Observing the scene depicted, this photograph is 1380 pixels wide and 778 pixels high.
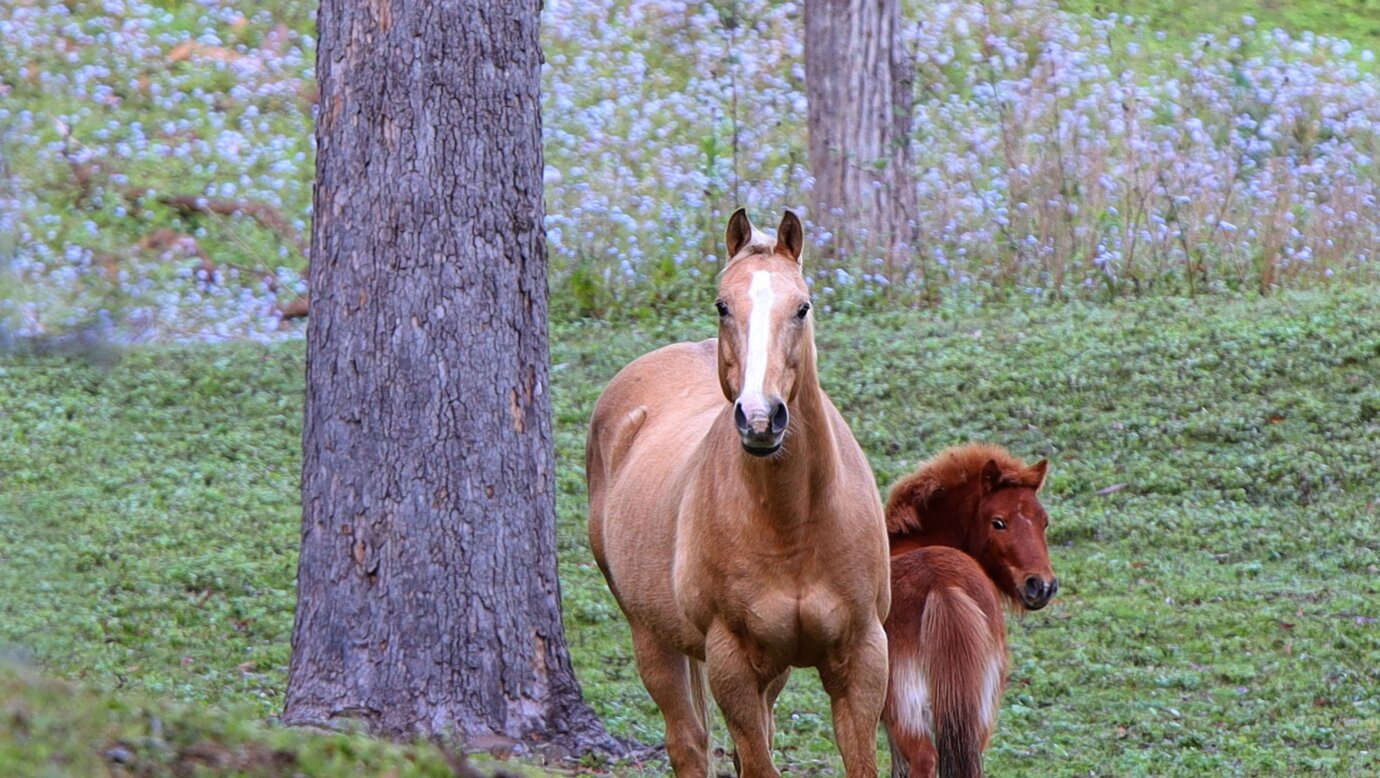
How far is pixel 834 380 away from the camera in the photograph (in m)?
10.9

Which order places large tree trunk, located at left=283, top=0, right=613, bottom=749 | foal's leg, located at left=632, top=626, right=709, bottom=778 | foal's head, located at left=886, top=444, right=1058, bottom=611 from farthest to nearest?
foal's head, located at left=886, top=444, right=1058, bottom=611 → large tree trunk, located at left=283, top=0, right=613, bottom=749 → foal's leg, located at left=632, top=626, right=709, bottom=778

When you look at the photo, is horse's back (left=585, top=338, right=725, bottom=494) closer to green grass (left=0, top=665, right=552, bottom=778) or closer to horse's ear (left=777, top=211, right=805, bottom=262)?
horse's ear (left=777, top=211, right=805, bottom=262)

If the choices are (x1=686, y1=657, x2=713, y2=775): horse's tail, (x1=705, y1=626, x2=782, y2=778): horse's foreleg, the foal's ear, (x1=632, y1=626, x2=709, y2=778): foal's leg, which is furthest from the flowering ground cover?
(x1=705, y1=626, x2=782, y2=778): horse's foreleg

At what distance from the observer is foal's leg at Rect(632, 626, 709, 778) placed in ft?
18.5

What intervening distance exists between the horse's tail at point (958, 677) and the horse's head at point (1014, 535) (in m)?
0.54

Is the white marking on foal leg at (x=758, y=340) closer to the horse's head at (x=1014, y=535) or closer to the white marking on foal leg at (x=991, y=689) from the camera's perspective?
the white marking on foal leg at (x=991, y=689)

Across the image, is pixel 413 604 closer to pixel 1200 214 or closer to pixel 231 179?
pixel 1200 214

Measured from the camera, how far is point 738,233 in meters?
4.98

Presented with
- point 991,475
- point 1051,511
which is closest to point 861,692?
point 991,475

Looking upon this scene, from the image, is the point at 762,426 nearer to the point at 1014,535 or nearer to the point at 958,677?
the point at 958,677

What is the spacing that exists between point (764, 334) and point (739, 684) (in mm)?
1106

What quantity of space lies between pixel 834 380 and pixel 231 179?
6.89 metres

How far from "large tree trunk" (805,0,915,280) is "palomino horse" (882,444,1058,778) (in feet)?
22.5

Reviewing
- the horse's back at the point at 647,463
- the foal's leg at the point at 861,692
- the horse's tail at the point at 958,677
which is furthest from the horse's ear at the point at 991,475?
the foal's leg at the point at 861,692
